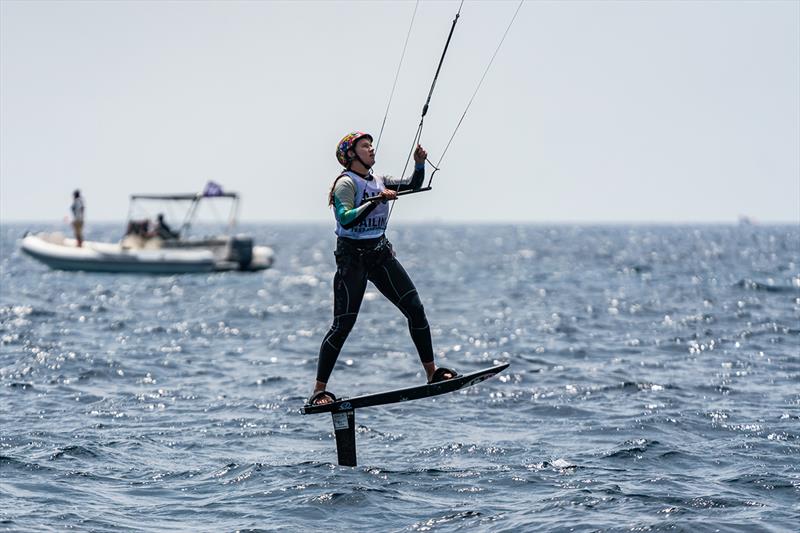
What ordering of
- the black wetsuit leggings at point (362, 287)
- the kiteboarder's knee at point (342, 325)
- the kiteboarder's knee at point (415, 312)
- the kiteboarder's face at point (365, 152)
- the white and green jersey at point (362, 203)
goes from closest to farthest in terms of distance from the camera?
the white and green jersey at point (362, 203), the kiteboarder's face at point (365, 152), the black wetsuit leggings at point (362, 287), the kiteboarder's knee at point (342, 325), the kiteboarder's knee at point (415, 312)

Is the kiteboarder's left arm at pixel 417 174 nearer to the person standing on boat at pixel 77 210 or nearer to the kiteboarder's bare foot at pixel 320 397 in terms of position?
the kiteboarder's bare foot at pixel 320 397

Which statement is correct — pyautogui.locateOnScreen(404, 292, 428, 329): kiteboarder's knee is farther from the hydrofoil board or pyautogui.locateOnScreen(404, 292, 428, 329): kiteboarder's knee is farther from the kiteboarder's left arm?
the kiteboarder's left arm

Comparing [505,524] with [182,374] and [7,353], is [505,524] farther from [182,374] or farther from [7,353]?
[7,353]

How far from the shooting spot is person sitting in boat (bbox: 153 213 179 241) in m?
45.6

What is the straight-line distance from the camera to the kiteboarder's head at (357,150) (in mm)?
9445

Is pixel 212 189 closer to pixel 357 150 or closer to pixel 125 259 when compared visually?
pixel 125 259

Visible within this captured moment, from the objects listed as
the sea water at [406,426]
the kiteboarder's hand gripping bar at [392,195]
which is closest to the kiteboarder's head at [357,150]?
the kiteboarder's hand gripping bar at [392,195]

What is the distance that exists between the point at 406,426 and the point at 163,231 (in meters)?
33.6

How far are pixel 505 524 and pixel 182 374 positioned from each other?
1007 centimetres

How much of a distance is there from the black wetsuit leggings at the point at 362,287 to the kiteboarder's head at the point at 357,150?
705 mm

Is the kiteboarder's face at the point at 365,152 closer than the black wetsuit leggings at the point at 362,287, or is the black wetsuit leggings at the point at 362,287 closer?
the kiteboarder's face at the point at 365,152

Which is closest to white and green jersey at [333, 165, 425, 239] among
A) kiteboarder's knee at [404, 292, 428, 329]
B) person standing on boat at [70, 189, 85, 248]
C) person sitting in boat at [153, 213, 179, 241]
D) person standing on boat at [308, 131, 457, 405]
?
person standing on boat at [308, 131, 457, 405]

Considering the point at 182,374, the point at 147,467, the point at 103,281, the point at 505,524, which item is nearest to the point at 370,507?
the point at 505,524

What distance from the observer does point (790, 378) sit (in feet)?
56.4
